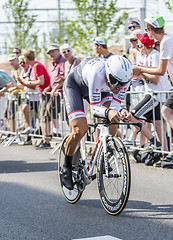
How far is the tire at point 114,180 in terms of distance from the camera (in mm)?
5359

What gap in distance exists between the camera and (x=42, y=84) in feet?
40.1

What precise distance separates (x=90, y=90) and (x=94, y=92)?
5 cm

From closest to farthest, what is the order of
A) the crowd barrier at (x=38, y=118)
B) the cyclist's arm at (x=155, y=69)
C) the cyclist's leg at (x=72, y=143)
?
the cyclist's leg at (x=72, y=143) → the cyclist's arm at (x=155, y=69) → the crowd barrier at (x=38, y=118)

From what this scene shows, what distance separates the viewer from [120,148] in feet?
18.1

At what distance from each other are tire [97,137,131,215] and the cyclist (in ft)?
1.05

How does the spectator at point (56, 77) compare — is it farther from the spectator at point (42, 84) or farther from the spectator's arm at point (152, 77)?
the spectator's arm at point (152, 77)

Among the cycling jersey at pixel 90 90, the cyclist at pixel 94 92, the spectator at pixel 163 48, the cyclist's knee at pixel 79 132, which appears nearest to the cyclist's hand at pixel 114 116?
the cyclist at pixel 94 92

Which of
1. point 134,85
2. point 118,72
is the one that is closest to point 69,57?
point 134,85

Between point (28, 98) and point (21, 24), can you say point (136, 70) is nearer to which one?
point (28, 98)

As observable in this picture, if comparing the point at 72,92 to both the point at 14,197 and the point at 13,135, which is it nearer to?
the point at 14,197

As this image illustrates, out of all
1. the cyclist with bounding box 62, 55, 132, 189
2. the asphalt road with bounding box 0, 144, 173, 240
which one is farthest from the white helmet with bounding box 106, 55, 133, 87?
the asphalt road with bounding box 0, 144, 173, 240

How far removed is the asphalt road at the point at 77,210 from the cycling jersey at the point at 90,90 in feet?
3.66

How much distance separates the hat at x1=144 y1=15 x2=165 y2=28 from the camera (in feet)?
26.3

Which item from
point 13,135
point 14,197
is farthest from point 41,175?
point 13,135
